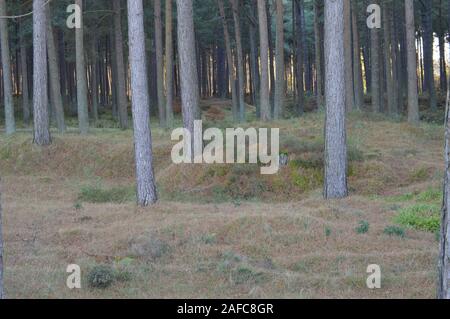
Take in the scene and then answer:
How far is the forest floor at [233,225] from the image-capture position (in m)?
9.05

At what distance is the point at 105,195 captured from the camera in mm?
17797

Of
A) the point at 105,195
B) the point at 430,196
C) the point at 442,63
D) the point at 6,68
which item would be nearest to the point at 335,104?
the point at 430,196

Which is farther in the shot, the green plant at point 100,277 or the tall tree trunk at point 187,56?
the tall tree trunk at point 187,56

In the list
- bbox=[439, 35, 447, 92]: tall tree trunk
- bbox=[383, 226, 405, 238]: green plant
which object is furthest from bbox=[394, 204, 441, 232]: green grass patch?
bbox=[439, 35, 447, 92]: tall tree trunk

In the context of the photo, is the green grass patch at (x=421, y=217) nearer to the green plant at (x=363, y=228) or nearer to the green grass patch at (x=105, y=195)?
the green plant at (x=363, y=228)

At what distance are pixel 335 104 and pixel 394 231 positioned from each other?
14.9 feet

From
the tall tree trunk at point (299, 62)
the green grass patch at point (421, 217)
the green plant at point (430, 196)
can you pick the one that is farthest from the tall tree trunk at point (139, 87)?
the tall tree trunk at point (299, 62)

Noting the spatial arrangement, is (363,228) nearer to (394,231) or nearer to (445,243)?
(394,231)

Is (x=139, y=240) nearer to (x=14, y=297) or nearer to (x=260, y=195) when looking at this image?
(x=14, y=297)

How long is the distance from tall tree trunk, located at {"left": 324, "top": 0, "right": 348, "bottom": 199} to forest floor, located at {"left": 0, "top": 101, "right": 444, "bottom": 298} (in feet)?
1.91

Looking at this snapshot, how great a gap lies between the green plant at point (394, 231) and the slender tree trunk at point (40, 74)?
49.8 feet

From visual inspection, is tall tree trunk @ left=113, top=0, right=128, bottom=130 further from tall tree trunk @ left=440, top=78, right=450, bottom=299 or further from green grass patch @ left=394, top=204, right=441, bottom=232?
tall tree trunk @ left=440, top=78, right=450, bottom=299

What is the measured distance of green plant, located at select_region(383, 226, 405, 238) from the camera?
11531 mm

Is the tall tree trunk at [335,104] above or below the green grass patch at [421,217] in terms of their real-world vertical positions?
above
